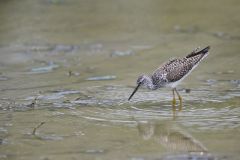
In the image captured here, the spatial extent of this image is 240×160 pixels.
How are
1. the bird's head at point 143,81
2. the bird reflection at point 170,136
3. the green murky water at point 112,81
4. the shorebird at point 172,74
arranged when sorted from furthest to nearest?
the shorebird at point 172,74, the bird's head at point 143,81, the green murky water at point 112,81, the bird reflection at point 170,136

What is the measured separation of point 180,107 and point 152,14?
6.39m

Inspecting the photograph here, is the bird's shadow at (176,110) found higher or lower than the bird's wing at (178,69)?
lower

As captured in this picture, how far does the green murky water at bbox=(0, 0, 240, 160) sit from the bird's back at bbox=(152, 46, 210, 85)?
0.36 metres

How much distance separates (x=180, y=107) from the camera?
9.49 m

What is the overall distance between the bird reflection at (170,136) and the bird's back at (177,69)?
133 cm

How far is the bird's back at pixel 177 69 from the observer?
10.1m

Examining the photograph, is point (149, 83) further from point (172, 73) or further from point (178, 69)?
point (178, 69)

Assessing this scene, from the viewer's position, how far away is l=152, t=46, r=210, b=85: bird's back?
10109mm

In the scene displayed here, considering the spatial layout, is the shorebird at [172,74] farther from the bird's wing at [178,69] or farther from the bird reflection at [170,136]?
the bird reflection at [170,136]

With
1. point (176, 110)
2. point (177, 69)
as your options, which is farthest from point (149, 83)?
point (176, 110)

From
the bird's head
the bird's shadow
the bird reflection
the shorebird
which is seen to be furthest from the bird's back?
the bird reflection

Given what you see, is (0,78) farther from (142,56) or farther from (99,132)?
(99,132)

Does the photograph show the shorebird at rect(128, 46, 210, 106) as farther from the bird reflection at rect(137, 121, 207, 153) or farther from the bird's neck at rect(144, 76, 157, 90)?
the bird reflection at rect(137, 121, 207, 153)

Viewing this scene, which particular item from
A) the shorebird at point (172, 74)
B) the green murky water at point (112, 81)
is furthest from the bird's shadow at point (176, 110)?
the shorebird at point (172, 74)
